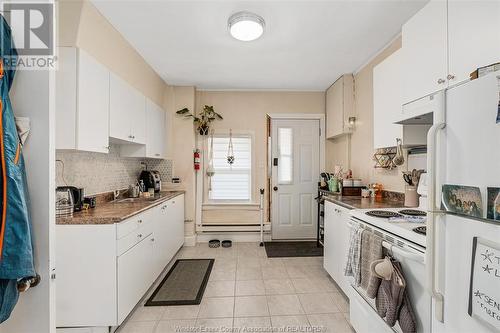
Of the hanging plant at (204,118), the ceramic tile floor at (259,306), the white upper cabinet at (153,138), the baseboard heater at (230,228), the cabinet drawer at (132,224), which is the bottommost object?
the ceramic tile floor at (259,306)

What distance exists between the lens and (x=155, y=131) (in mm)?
3348

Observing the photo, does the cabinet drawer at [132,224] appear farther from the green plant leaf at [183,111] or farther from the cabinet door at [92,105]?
the green plant leaf at [183,111]

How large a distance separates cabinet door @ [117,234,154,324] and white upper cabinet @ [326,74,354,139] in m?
2.91

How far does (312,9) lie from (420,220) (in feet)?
6.01

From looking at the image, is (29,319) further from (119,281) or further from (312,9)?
(312,9)

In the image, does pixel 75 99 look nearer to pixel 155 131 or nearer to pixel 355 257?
pixel 155 131

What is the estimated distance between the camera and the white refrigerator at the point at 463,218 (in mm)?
816

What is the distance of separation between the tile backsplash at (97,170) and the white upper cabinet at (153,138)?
0.66 feet

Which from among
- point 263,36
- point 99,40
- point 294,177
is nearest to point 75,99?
point 99,40

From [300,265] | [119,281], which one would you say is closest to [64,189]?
[119,281]

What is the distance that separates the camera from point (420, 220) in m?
1.55

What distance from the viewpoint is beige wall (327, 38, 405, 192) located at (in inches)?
102

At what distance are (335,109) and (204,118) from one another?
211 cm

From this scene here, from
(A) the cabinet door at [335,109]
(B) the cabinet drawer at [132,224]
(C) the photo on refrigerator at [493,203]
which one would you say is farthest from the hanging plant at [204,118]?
(C) the photo on refrigerator at [493,203]
